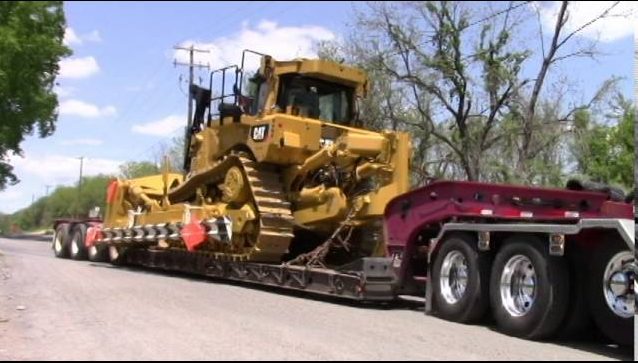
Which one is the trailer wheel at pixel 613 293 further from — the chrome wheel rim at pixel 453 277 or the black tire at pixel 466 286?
the chrome wheel rim at pixel 453 277

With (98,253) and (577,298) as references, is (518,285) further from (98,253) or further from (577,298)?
(98,253)

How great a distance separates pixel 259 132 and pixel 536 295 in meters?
6.75

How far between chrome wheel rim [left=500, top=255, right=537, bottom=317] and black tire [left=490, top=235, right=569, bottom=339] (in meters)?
0.01

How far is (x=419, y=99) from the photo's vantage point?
26875mm

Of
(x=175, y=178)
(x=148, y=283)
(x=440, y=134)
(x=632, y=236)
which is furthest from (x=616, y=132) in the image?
(x=632, y=236)

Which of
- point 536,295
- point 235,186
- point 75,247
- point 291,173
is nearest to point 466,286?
point 536,295

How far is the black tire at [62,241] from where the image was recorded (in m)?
22.3

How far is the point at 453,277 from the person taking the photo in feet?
32.7

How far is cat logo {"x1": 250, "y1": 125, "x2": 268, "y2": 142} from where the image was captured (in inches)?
533

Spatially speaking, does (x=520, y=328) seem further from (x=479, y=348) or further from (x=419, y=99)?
(x=419, y=99)

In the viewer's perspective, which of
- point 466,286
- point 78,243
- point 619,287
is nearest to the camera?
point 619,287

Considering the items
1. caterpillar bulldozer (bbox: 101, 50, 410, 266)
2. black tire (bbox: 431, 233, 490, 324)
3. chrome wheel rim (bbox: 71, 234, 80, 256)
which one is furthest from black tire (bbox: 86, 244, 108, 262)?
black tire (bbox: 431, 233, 490, 324)

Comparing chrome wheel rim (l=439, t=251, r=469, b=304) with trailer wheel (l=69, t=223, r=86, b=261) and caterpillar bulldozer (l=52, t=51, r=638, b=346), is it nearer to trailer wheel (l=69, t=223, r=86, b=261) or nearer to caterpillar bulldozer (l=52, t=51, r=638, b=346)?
caterpillar bulldozer (l=52, t=51, r=638, b=346)

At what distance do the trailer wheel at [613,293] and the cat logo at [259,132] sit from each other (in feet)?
22.6
